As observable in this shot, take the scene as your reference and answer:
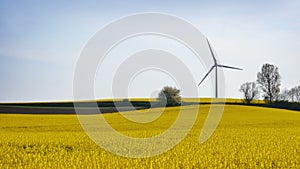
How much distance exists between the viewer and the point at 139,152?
19047mm

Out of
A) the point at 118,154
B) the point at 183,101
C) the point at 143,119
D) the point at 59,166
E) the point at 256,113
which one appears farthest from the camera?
the point at 183,101

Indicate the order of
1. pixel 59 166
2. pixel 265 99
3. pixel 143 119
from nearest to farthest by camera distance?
pixel 59 166 < pixel 143 119 < pixel 265 99

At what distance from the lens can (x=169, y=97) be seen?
287ft

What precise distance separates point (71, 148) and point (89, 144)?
4.62ft

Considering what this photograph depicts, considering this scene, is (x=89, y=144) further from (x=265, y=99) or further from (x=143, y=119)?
(x=265, y=99)

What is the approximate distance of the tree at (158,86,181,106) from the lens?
8706 centimetres

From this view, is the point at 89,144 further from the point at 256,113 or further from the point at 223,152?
the point at 256,113

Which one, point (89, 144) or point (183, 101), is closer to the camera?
point (89, 144)

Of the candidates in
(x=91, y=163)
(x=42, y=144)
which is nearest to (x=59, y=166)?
(x=91, y=163)

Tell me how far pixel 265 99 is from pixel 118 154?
7958 cm

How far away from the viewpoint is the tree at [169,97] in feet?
286

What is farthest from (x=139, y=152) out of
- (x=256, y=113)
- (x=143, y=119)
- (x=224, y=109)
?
(x=224, y=109)

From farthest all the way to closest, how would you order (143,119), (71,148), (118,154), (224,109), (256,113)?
(224,109), (256,113), (143,119), (71,148), (118,154)

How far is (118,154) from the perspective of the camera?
59.7ft
